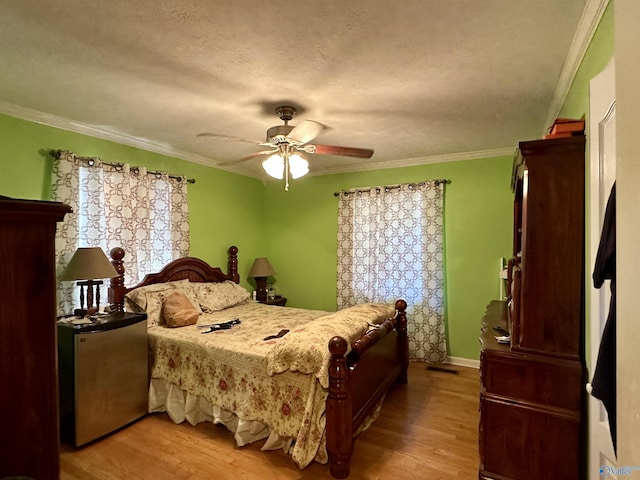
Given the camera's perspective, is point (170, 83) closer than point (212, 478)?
No

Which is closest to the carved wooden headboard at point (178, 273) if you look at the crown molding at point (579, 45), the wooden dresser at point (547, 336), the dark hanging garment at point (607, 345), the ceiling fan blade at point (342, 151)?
the ceiling fan blade at point (342, 151)

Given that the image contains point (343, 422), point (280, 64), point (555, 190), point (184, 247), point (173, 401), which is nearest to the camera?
point (555, 190)

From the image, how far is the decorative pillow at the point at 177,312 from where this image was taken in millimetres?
3127

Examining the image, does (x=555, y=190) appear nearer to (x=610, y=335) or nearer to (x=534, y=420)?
(x=610, y=335)

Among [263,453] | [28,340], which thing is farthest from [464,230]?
[28,340]

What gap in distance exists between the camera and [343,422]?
2109 millimetres

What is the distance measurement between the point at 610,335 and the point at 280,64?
6.47ft

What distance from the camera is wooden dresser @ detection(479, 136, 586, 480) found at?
171 cm

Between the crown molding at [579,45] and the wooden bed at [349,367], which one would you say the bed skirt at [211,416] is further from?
the crown molding at [579,45]

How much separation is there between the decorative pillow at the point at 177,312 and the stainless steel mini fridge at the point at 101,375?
30 centimetres

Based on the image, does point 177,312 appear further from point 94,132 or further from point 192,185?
point 94,132

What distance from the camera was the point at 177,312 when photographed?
10.4 feet

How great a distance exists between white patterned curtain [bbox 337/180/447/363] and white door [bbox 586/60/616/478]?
2478 mm

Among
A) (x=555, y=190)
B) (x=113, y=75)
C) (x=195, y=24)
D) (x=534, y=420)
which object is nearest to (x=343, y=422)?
(x=534, y=420)
